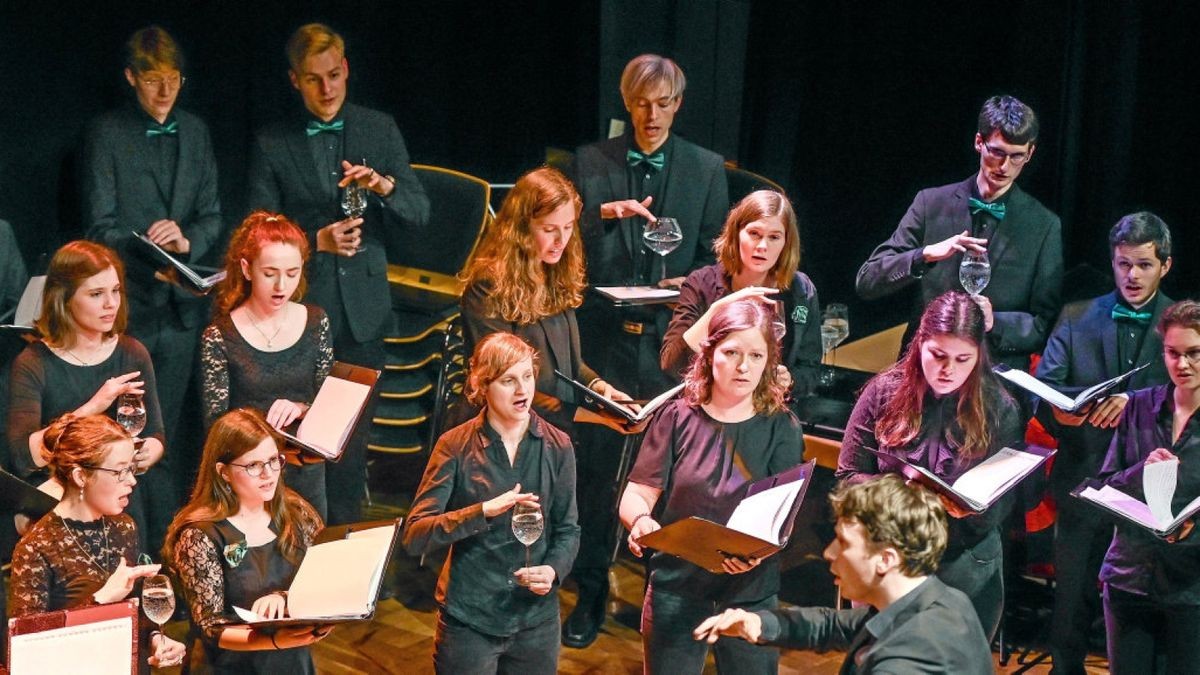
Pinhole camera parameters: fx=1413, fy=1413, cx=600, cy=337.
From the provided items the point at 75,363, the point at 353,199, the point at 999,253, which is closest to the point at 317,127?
the point at 353,199

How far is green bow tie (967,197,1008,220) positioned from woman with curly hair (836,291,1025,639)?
75 cm

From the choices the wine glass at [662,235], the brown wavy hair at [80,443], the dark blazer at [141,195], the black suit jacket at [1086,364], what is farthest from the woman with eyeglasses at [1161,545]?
the dark blazer at [141,195]

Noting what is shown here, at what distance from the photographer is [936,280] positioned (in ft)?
15.6

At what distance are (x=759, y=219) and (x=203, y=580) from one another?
79.2 inches

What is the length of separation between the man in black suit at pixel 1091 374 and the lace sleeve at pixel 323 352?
2350mm

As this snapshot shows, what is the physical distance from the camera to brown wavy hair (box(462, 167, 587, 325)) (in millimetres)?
4586

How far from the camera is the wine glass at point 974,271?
14.7 ft

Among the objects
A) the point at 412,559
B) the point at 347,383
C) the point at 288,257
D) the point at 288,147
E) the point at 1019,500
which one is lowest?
the point at 412,559

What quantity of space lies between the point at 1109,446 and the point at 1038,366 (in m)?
0.40

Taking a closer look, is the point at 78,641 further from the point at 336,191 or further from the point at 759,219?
the point at 759,219

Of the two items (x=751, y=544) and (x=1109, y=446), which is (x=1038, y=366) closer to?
(x=1109, y=446)

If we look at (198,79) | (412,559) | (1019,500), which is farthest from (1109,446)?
(198,79)

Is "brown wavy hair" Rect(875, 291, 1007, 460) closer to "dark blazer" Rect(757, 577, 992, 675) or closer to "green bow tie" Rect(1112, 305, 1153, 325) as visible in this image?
"green bow tie" Rect(1112, 305, 1153, 325)

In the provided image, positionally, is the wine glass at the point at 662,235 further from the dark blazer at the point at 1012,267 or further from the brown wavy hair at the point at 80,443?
the brown wavy hair at the point at 80,443
